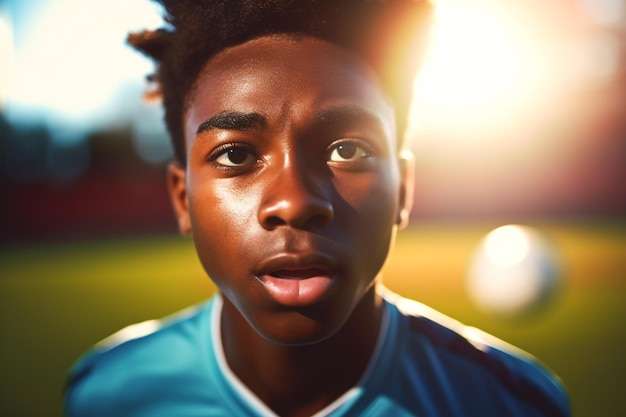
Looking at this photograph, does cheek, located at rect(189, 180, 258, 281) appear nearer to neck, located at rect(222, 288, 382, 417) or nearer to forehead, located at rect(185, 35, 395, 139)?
forehead, located at rect(185, 35, 395, 139)

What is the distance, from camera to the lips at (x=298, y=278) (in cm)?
139

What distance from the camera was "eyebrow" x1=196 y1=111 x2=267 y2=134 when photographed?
1.47 meters

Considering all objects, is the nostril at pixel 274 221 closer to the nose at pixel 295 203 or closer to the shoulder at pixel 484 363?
the nose at pixel 295 203

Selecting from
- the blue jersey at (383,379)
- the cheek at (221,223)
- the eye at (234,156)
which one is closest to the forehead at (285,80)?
the eye at (234,156)

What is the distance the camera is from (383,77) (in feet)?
5.58

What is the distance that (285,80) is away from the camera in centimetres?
150

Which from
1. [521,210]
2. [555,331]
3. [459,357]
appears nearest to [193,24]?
[459,357]

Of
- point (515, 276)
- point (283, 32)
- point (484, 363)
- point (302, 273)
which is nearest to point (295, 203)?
point (302, 273)

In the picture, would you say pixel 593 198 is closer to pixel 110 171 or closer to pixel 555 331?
pixel 555 331

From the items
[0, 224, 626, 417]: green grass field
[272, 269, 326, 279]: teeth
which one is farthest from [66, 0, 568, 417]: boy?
[0, 224, 626, 417]: green grass field

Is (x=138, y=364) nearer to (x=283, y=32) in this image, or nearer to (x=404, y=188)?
(x=404, y=188)

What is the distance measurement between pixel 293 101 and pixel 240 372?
100cm

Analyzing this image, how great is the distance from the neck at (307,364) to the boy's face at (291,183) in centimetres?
29

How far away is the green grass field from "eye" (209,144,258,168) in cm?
357
